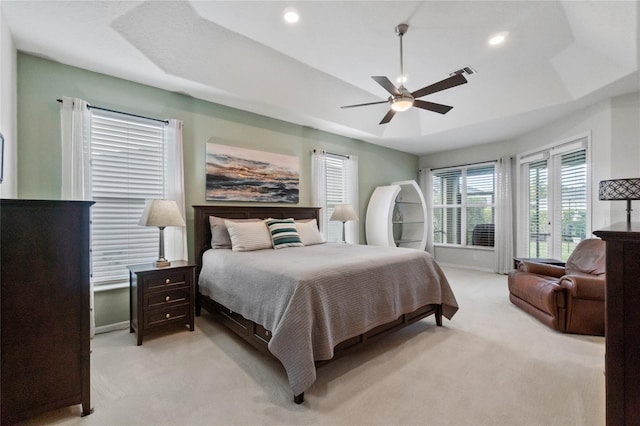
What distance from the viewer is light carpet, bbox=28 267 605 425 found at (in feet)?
5.55

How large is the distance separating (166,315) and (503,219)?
5.96 metres

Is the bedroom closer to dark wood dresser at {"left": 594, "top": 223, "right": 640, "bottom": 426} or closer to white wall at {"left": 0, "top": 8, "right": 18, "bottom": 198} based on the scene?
white wall at {"left": 0, "top": 8, "right": 18, "bottom": 198}

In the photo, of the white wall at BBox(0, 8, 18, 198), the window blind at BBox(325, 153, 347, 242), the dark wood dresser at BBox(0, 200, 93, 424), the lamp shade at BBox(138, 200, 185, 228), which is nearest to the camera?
the dark wood dresser at BBox(0, 200, 93, 424)

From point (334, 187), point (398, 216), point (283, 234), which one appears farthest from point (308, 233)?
point (398, 216)

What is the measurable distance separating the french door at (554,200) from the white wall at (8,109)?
252 inches

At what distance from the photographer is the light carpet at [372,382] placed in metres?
1.69

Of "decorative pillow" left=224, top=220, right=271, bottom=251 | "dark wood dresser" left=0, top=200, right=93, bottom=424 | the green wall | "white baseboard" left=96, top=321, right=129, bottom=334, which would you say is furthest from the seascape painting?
"dark wood dresser" left=0, top=200, right=93, bottom=424

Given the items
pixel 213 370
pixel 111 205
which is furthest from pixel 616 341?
pixel 111 205

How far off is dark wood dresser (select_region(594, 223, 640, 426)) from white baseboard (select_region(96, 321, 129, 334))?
380 centimetres

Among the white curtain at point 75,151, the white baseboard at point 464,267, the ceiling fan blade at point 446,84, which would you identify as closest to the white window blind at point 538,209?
the white baseboard at point 464,267

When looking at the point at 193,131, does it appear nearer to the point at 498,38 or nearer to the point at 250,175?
the point at 250,175

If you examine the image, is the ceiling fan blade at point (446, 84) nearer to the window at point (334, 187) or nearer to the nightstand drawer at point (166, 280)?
the window at point (334, 187)

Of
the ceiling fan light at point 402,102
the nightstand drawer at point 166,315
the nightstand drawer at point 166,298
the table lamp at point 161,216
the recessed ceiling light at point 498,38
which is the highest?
the recessed ceiling light at point 498,38

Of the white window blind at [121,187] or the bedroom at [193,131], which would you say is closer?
the bedroom at [193,131]
